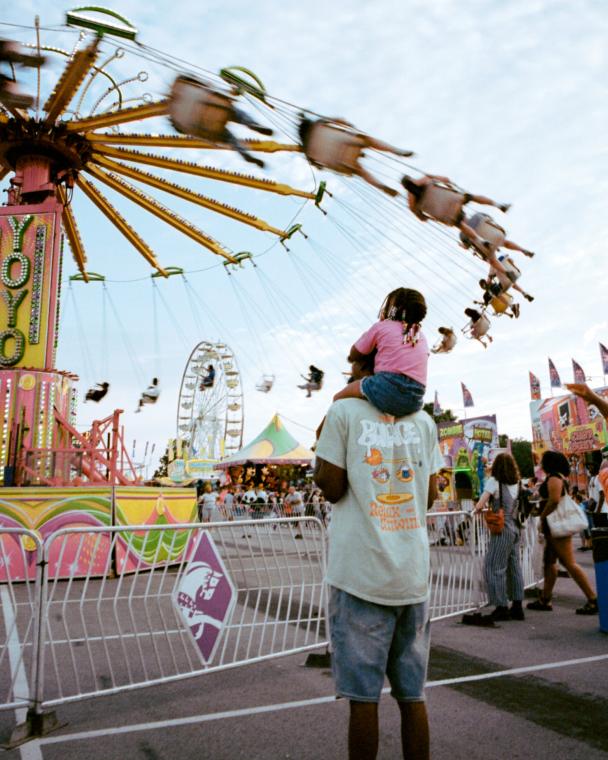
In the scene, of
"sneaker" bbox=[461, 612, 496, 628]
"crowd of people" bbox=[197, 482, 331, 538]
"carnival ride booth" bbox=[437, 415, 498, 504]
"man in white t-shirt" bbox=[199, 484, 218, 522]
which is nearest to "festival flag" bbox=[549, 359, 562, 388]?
"carnival ride booth" bbox=[437, 415, 498, 504]

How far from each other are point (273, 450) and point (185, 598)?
32570mm

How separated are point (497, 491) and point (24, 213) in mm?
11167

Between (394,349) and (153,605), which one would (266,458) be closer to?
(153,605)

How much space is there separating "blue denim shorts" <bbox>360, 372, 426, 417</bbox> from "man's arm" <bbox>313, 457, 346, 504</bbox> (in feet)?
1.03

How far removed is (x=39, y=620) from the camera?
12.5ft

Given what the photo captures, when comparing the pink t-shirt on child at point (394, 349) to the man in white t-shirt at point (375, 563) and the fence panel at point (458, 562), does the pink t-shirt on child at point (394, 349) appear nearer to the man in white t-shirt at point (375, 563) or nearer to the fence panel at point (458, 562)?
the man in white t-shirt at point (375, 563)

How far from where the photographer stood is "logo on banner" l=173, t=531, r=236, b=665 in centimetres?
446

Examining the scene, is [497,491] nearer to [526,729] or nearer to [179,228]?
[526,729]

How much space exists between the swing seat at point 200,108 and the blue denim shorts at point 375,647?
2775 mm

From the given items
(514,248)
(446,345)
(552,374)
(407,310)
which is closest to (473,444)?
(552,374)

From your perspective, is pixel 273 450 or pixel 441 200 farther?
pixel 273 450

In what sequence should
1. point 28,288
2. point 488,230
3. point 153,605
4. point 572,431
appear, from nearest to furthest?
point 153,605, point 488,230, point 28,288, point 572,431

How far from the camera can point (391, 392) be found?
2570mm

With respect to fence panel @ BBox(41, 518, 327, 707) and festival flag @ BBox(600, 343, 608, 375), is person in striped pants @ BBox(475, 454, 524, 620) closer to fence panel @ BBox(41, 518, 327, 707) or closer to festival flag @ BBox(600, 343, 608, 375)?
fence panel @ BBox(41, 518, 327, 707)
